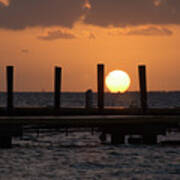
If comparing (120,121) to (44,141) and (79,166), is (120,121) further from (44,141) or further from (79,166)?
(44,141)

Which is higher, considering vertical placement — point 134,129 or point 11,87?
point 11,87

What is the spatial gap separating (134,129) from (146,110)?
3489 millimetres

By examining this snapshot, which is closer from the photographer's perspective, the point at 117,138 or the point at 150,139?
the point at 150,139

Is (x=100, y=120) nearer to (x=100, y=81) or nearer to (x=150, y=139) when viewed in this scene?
(x=150, y=139)

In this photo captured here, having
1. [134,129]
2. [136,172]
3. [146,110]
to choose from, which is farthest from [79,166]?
[146,110]

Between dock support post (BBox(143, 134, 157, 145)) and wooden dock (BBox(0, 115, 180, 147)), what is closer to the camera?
wooden dock (BBox(0, 115, 180, 147))

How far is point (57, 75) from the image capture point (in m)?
30.2

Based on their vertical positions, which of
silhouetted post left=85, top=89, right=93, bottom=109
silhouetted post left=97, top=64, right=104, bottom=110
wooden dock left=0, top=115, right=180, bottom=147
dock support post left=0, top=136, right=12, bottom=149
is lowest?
dock support post left=0, top=136, right=12, bottom=149

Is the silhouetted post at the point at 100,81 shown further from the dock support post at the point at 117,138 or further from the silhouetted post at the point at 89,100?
the dock support post at the point at 117,138

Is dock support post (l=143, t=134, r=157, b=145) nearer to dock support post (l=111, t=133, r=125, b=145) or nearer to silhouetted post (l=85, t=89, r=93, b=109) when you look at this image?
dock support post (l=111, t=133, r=125, b=145)

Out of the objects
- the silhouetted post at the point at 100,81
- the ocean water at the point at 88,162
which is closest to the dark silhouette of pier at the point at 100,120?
the silhouetted post at the point at 100,81

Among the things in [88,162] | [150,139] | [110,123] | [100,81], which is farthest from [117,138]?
[88,162]

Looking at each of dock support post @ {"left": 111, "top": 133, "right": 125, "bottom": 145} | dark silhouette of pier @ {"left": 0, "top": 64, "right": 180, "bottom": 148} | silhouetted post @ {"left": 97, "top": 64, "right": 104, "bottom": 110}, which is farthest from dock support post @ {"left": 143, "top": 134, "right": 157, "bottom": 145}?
silhouetted post @ {"left": 97, "top": 64, "right": 104, "bottom": 110}

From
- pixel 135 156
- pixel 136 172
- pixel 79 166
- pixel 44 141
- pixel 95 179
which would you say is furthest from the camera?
pixel 44 141
